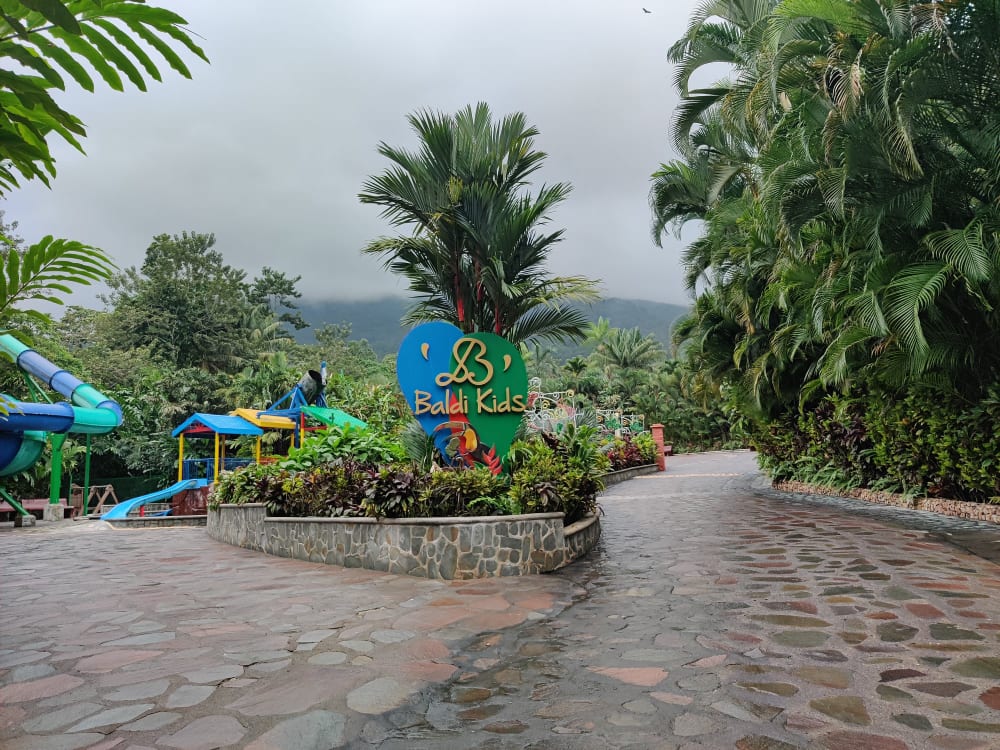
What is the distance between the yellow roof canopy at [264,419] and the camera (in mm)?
17656

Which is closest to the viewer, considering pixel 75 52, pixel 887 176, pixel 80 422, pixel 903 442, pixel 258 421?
pixel 75 52

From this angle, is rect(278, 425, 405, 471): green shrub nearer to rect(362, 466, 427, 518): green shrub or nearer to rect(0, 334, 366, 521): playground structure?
rect(0, 334, 366, 521): playground structure

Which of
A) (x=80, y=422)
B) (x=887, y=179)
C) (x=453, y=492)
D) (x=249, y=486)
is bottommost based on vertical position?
(x=453, y=492)

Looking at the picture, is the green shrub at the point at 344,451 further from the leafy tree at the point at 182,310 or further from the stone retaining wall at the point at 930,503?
the leafy tree at the point at 182,310

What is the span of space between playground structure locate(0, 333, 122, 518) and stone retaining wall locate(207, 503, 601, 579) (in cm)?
842

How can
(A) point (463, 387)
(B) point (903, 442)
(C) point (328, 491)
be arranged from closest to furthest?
(C) point (328, 491) < (A) point (463, 387) < (B) point (903, 442)

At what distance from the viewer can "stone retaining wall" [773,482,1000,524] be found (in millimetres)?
8542

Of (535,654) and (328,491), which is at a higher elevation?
(328,491)

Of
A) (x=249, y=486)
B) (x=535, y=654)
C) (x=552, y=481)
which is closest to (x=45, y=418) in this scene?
(x=249, y=486)

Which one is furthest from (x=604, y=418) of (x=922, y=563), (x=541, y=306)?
(x=922, y=563)

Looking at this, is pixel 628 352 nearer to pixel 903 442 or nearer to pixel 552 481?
pixel 903 442

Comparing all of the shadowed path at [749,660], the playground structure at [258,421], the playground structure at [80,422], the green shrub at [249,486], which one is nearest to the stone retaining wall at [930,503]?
the shadowed path at [749,660]

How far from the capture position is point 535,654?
397 cm

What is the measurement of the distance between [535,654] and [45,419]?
43.4 ft
